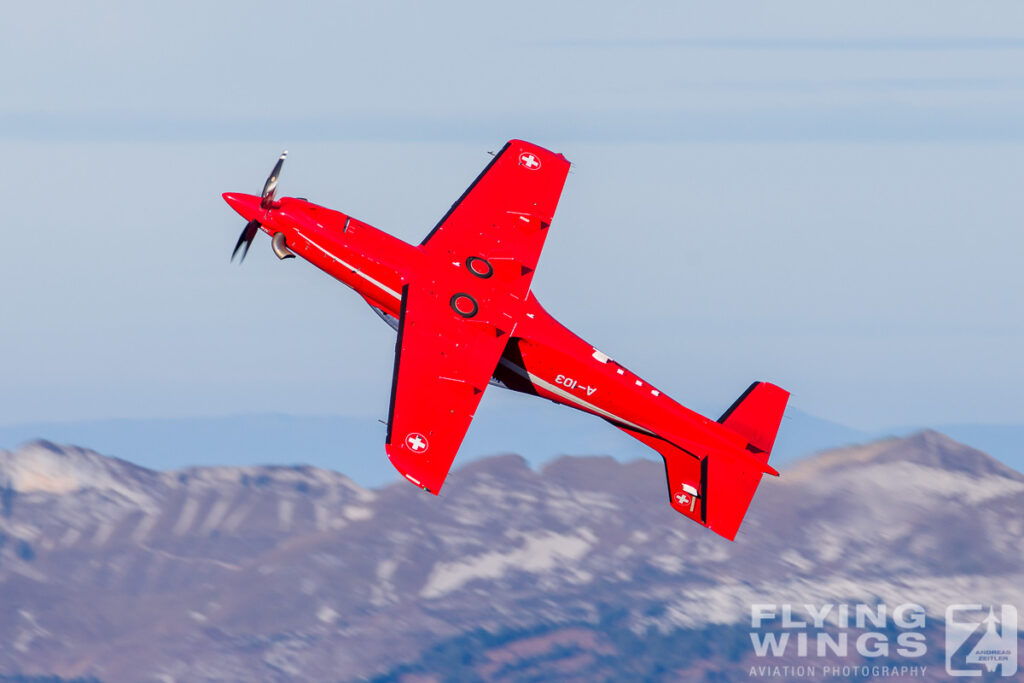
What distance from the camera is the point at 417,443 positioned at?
57500 millimetres

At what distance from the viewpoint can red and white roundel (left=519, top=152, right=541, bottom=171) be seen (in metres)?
68.1

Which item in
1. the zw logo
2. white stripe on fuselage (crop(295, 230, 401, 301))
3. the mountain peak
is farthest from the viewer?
the zw logo

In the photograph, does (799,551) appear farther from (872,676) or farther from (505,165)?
(505,165)

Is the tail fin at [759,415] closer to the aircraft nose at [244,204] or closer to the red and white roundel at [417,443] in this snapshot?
the red and white roundel at [417,443]

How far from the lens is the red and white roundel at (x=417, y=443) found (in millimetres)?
57344

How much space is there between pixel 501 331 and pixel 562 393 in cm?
456

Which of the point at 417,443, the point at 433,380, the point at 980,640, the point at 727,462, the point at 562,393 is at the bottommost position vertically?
the point at 417,443

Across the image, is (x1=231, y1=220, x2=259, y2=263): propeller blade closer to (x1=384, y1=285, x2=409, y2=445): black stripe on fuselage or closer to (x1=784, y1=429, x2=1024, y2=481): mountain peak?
(x1=384, y1=285, x2=409, y2=445): black stripe on fuselage

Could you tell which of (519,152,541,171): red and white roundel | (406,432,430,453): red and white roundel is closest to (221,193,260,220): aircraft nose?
(519,152,541,171): red and white roundel

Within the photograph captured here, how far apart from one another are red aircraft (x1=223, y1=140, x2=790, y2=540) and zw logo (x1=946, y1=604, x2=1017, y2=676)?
9056cm

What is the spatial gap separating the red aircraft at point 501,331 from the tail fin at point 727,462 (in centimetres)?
4

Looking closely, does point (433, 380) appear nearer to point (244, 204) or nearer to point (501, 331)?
point (501, 331)

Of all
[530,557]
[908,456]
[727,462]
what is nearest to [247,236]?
[727,462]

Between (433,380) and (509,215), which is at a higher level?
(509,215)
